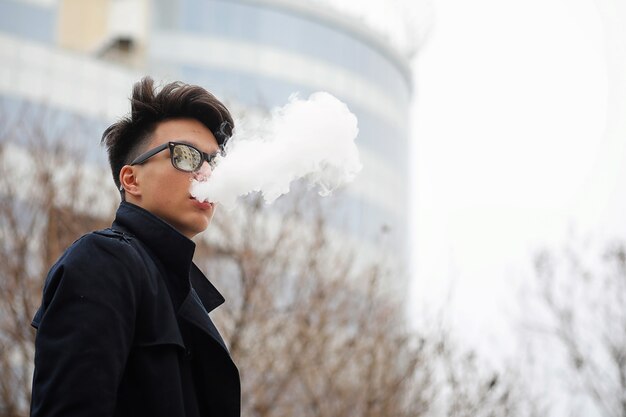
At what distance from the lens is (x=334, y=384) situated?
35.8ft

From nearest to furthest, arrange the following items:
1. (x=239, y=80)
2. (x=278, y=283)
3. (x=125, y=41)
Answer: (x=278, y=283), (x=125, y=41), (x=239, y=80)

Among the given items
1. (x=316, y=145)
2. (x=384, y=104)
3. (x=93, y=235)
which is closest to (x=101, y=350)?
(x=93, y=235)

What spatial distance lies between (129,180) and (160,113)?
0.22 metres

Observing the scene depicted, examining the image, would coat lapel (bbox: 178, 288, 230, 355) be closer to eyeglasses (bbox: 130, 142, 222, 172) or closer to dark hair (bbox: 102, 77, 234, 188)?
eyeglasses (bbox: 130, 142, 222, 172)

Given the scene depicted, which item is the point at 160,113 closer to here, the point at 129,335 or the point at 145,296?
the point at 145,296

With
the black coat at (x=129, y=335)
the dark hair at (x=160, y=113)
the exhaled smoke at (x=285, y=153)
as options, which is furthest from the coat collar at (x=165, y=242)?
the dark hair at (x=160, y=113)

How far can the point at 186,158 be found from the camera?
2.79 metres

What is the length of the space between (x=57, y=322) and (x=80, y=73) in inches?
1375

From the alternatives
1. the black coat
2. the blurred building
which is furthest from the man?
the blurred building

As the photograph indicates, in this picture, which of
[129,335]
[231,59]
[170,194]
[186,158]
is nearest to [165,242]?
[170,194]

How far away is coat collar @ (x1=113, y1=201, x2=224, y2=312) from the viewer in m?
2.73

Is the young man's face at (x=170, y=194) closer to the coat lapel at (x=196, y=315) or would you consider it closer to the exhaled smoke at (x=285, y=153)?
the exhaled smoke at (x=285, y=153)

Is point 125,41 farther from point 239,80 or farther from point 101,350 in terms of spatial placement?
point 101,350

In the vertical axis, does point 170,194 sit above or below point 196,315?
above
